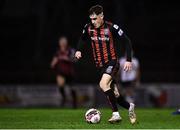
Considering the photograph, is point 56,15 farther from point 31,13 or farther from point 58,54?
point 58,54

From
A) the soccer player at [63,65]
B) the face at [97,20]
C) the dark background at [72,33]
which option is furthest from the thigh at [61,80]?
the face at [97,20]

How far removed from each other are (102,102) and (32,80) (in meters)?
3.34

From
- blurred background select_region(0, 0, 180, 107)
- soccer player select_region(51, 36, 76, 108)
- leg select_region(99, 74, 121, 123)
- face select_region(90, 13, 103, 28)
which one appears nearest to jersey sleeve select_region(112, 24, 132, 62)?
face select_region(90, 13, 103, 28)

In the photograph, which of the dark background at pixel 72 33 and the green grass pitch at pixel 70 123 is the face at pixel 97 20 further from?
the dark background at pixel 72 33

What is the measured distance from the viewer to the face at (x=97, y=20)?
12961 millimetres

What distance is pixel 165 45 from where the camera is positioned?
94.4 feet

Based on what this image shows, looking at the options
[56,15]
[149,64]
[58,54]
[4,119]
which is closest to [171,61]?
[149,64]

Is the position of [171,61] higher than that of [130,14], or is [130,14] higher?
[130,14]

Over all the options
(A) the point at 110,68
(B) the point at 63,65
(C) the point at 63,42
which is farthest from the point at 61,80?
(A) the point at 110,68

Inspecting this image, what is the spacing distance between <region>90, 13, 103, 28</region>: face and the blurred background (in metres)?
11.6

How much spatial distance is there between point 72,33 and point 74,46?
605 mm

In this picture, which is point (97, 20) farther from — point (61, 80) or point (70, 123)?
point (61, 80)

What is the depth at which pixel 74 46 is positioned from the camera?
28406mm

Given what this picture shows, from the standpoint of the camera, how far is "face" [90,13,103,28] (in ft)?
42.5
